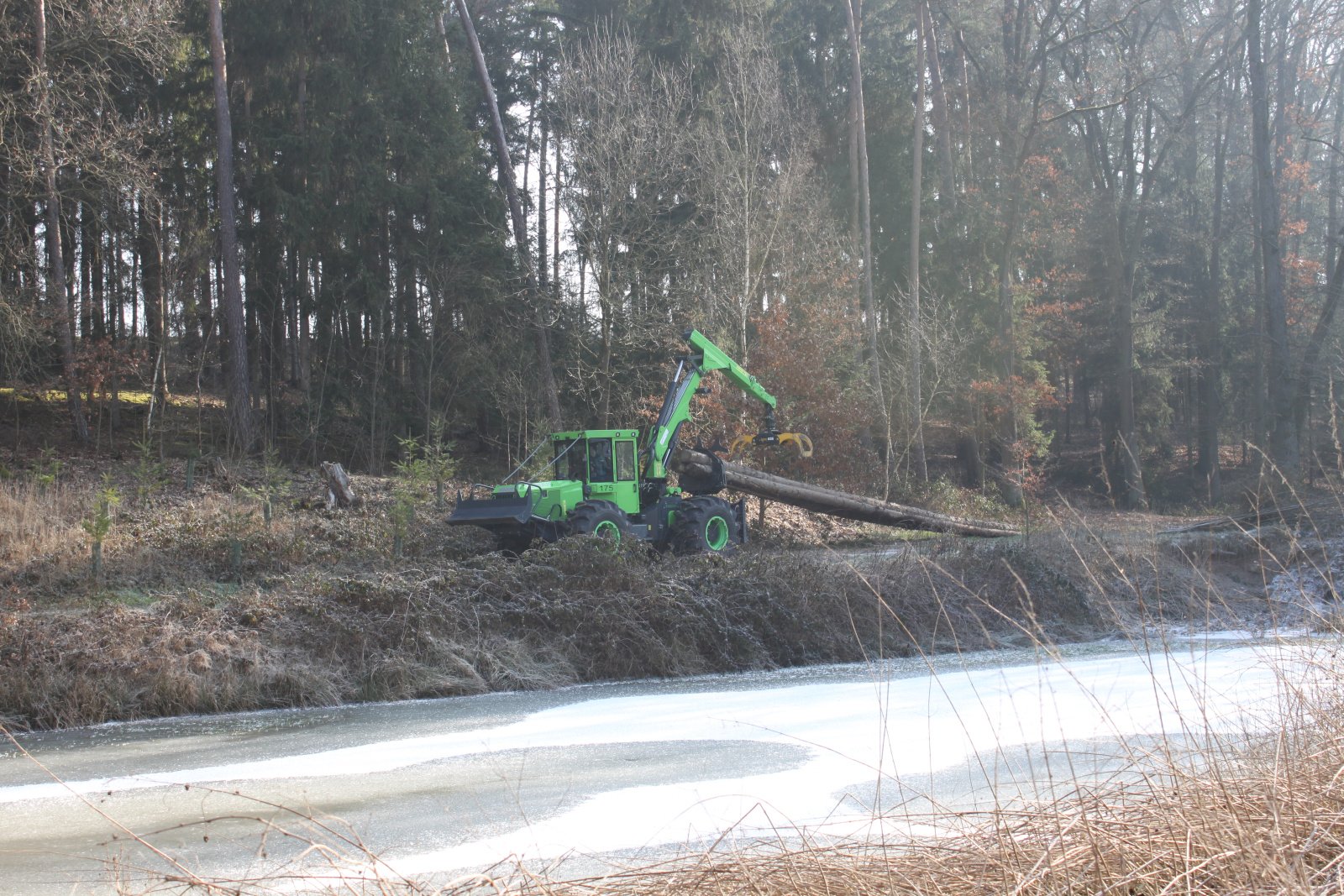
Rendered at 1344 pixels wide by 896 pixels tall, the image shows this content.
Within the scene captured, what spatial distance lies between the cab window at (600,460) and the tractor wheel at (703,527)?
4.77ft

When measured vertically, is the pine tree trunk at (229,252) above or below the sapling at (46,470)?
above

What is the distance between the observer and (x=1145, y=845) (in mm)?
3355

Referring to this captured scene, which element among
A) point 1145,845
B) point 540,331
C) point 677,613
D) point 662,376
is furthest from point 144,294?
point 1145,845

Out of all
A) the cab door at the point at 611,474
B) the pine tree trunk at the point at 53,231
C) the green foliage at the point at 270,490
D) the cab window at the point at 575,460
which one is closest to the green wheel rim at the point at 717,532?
the cab door at the point at 611,474

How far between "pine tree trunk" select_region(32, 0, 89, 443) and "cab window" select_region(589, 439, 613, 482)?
1218 cm

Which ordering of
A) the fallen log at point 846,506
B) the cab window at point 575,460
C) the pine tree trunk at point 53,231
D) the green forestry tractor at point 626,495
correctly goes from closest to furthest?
the green forestry tractor at point 626,495
the cab window at point 575,460
the pine tree trunk at point 53,231
the fallen log at point 846,506

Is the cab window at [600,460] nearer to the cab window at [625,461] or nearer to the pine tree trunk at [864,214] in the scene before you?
the cab window at [625,461]

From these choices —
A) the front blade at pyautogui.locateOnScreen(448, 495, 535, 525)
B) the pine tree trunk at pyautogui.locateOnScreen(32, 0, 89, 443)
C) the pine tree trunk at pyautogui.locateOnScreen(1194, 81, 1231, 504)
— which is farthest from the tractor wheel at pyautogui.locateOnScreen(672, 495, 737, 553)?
the pine tree trunk at pyautogui.locateOnScreen(1194, 81, 1231, 504)

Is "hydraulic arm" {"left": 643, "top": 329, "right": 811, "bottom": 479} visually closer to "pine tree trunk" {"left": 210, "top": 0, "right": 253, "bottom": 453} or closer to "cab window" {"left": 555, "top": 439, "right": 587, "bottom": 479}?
"cab window" {"left": 555, "top": 439, "right": 587, "bottom": 479}

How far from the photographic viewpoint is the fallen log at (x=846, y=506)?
20906 mm

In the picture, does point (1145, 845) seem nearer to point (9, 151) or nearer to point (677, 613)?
point (677, 613)

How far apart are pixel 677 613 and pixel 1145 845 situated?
9.22 meters

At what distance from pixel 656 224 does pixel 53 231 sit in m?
13.6

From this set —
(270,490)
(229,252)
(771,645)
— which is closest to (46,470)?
(270,490)
